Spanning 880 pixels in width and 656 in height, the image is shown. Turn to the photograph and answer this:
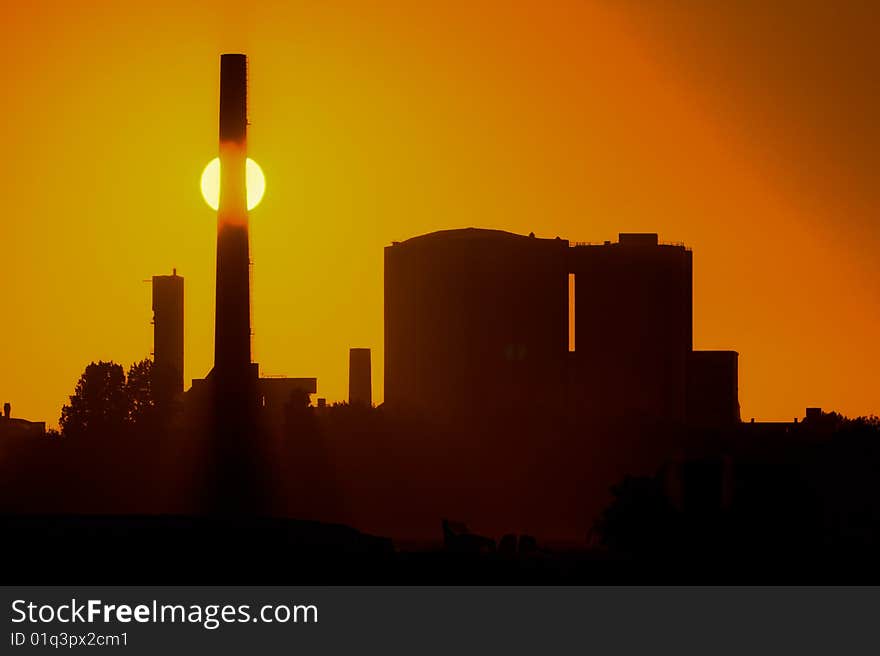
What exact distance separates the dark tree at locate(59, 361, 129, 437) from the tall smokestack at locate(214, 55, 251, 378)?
69.3 meters

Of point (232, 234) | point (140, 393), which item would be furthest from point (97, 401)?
point (232, 234)

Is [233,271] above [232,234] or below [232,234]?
below

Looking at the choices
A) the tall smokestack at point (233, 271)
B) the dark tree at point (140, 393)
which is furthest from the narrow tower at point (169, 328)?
the tall smokestack at point (233, 271)

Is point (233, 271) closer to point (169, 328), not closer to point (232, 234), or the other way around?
point (232, 234)

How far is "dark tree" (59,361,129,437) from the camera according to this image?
17238 centimetres

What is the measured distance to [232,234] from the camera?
103250mm

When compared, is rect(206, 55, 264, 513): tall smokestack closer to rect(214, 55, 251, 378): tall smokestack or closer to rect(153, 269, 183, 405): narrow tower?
rect(214, 55, 251, 378): tall smokestack

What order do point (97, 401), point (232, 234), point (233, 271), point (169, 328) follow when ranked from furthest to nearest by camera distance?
point (169, 328) → point (97, 401) → point (232, 234) → point (233, 271)

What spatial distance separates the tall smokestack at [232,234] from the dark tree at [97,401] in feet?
227

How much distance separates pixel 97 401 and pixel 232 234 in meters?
73.8

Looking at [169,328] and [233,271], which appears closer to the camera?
[233,271]

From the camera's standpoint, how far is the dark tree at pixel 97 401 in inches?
6786

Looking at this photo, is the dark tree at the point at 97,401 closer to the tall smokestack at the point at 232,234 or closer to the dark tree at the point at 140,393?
the dark tree at the point at 140,393
